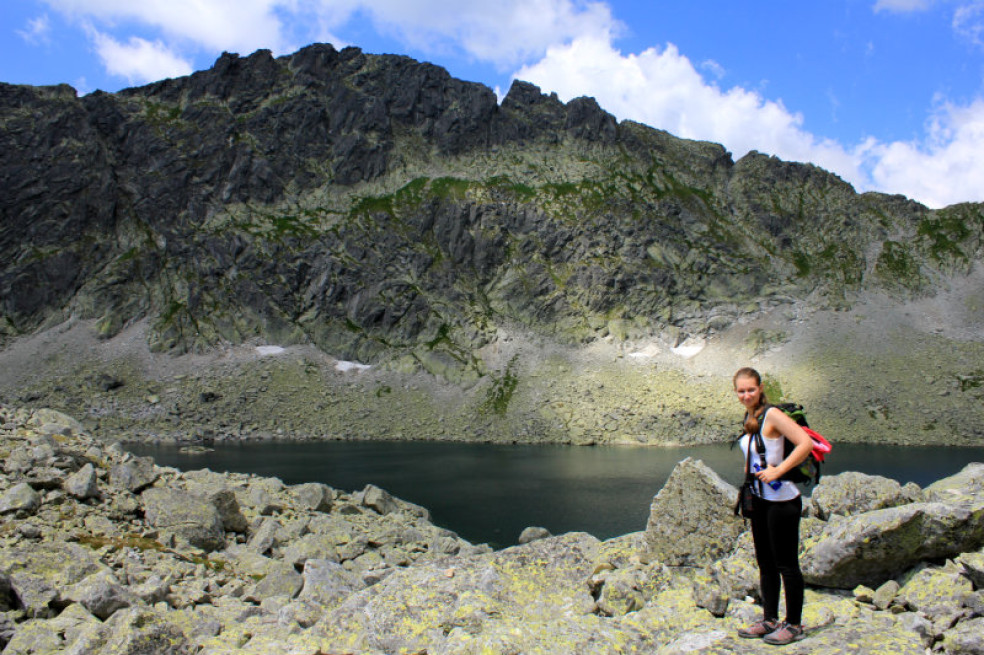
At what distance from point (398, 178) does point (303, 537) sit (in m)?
119

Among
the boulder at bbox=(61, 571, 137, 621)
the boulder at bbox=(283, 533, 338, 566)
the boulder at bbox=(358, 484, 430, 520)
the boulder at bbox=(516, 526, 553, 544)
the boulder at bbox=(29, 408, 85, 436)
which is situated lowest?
the boulder at bbox=(516, 526, 553, 544)

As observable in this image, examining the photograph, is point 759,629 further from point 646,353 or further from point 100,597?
point 646,353

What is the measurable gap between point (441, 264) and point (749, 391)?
115 meters

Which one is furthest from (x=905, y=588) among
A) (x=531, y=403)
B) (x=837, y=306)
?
(x=837, y=306)

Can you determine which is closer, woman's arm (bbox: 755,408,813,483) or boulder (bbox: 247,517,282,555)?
woman's arm (bbox: 755,408,813,483)

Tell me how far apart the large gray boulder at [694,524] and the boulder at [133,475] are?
55.8 feet

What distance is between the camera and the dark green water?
38062 mm

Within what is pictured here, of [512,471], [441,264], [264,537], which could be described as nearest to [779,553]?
[264,537]

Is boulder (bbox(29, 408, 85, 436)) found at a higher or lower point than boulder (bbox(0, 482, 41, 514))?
higher

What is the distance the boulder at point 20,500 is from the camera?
14.6 m

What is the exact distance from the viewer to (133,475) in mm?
19172

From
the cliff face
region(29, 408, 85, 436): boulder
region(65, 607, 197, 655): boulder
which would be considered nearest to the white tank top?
region(65, 607, 197, 655): boulder

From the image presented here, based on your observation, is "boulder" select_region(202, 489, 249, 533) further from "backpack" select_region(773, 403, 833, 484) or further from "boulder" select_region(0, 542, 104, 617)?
"backpack" select_region(773, 403, 833, 484)

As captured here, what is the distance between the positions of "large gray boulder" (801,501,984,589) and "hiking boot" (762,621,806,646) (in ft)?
5.38
